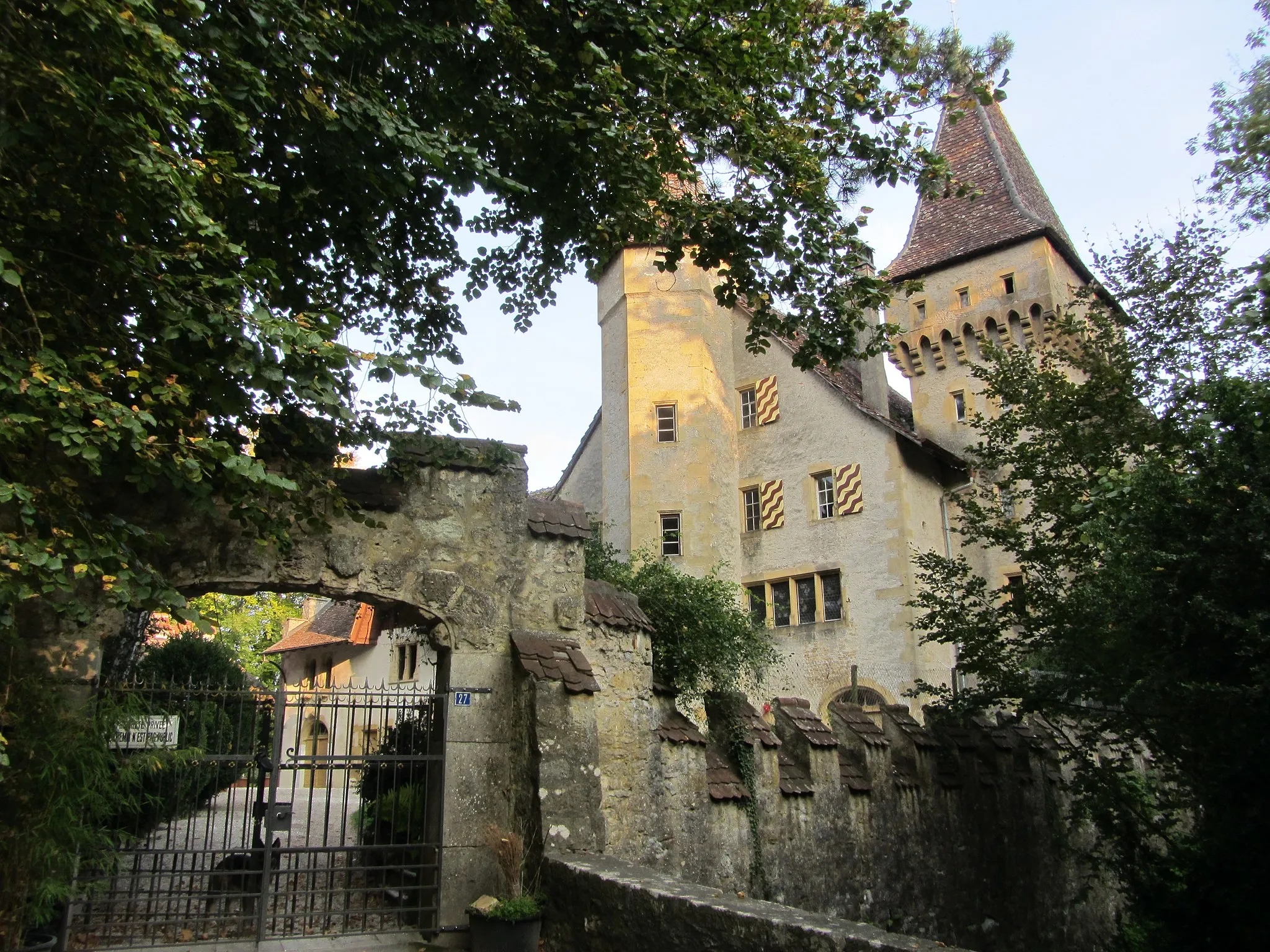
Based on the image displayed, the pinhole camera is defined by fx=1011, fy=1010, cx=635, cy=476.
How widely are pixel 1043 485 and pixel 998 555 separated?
560 inches

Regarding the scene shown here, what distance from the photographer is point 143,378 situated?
18.5ft

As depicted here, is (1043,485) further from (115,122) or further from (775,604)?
(775,604)

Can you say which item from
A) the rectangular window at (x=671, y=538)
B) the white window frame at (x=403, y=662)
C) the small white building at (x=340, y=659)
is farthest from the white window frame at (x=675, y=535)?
the white window frame at (x=403, y=662)

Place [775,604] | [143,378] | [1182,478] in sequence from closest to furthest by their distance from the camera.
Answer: [143,378]
[1182,478]
[775,604]

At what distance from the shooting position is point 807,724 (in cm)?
1074

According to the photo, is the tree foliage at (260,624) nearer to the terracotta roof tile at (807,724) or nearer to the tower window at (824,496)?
the tower window at (824,496)

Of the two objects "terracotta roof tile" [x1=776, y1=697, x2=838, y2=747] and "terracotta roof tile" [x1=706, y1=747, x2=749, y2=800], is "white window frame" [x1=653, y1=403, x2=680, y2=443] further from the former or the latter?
"terracotta roof tile" [x1=706, y1=747, x2=749, y2=800]

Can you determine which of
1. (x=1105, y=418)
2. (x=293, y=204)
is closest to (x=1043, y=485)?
(x=1105, y=418)

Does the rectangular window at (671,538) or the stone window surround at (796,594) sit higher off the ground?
the rectangular window at (671,538)

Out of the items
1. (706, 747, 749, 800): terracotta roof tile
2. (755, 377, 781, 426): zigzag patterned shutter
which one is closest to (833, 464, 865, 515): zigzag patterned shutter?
(755, 377, 781, 426): zigzag patterned shutter

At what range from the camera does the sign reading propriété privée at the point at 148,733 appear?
6.44 meters

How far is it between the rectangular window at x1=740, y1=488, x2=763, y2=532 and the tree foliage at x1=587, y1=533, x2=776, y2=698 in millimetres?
11103

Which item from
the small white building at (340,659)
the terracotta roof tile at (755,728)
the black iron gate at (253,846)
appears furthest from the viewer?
the small white building at (340,659)

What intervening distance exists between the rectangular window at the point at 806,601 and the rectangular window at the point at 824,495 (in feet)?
5.21
